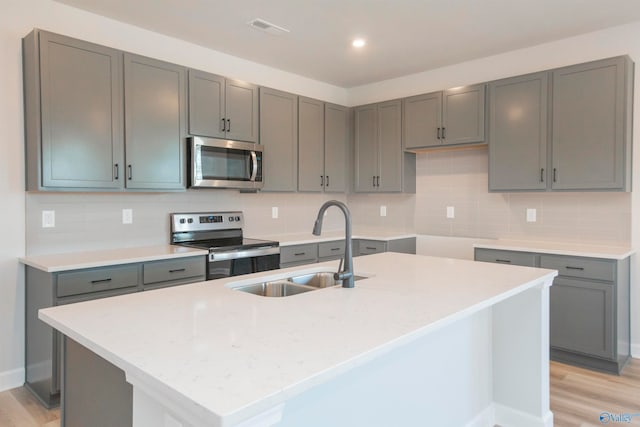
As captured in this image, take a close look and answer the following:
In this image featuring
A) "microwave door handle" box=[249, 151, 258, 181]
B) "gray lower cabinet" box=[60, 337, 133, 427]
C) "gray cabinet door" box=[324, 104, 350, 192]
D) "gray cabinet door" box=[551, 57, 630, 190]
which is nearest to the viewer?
"gray lower cabinet" box=[60, 337, 133, 427]

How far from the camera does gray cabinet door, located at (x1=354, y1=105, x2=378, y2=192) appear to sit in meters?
4.70

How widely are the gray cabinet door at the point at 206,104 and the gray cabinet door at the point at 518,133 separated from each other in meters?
2.33

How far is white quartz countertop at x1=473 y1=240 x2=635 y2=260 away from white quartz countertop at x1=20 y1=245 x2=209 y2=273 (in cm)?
235

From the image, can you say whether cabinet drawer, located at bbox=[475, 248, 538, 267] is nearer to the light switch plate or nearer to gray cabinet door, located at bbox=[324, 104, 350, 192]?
the light switch plate

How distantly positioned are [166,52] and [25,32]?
1011mm

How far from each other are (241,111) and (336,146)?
4.19 ft

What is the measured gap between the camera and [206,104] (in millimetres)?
3516

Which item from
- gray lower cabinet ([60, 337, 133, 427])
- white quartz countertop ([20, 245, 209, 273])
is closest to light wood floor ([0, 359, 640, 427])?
white quartz countertop ([20, 245, 209, 273])

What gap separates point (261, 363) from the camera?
39.0 inches

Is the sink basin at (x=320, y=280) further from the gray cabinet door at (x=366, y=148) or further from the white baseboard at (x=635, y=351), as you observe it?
the white baseboard at (x=635, y=351)

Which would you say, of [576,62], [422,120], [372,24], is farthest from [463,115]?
[372,24]

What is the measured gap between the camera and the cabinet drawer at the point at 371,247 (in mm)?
4250

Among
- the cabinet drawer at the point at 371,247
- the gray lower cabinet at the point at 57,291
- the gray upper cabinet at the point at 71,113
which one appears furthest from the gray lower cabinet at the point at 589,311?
the gray upper cabinet at the point at 71,113

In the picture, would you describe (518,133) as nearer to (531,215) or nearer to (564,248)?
(531,215)
